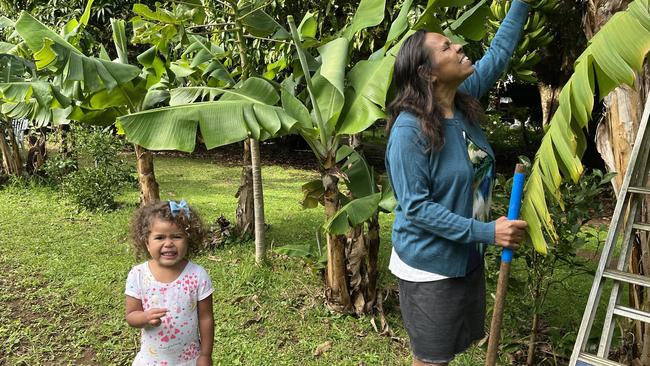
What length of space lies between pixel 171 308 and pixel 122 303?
8.29ft

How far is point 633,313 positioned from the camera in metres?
1.97

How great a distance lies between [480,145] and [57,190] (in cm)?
768

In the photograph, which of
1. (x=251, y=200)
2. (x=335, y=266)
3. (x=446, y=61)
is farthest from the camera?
(x=251, y=200)

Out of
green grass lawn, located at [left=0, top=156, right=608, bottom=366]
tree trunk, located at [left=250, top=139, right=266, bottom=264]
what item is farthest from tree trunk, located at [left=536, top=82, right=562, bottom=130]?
tree trunk, located at [left=250, top=139, right=266, bottom=264]

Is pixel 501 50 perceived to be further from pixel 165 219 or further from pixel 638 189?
pixel 165 219

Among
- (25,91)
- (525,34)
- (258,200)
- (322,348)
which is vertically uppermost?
(525,34)

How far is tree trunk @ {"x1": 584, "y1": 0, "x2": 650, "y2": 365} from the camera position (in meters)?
2.56

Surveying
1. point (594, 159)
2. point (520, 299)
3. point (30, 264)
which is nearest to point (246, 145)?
point (30, 264)

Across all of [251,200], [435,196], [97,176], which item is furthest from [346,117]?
[97,176]

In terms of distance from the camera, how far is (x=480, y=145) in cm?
197

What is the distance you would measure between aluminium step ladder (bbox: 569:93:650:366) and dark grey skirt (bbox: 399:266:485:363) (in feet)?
1.34

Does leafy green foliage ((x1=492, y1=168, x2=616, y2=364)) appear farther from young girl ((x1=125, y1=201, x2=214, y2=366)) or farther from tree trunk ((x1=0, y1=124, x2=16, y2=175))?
tree trunk ((x1=0, y1=124, x2=16, y2=175))

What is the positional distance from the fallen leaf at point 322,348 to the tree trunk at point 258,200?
1.49 meters

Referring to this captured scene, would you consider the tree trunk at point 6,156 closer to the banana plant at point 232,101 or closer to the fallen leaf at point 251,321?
the banana plant at point 232,101
